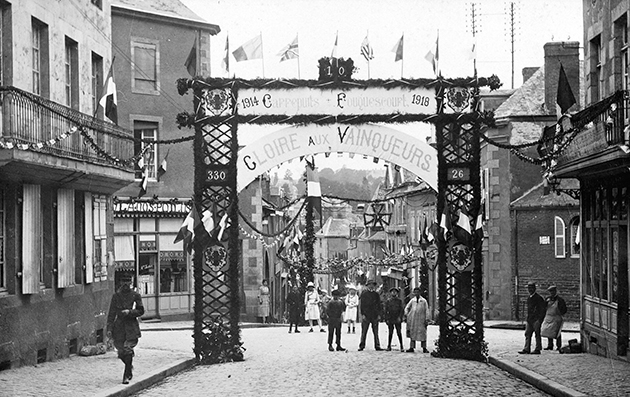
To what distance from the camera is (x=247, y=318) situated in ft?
123

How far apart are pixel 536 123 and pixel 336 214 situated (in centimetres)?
8681

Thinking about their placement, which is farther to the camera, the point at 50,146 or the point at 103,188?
the point at 103,188

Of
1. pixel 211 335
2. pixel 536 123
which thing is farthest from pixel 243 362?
pixel 536 123

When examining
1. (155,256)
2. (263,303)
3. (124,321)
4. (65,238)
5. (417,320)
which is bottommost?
(263,303)

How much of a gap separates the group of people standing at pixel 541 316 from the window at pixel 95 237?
10.1m

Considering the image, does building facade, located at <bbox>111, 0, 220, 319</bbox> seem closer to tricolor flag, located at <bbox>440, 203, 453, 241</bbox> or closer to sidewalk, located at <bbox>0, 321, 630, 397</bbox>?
sidewalk, located at <bbox>0, 321, 630, 397</bbox>

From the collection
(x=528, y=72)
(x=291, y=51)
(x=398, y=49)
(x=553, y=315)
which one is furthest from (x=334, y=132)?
(x=528, y=72)

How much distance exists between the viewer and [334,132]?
2016 cm

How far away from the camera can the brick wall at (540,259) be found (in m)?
34.8

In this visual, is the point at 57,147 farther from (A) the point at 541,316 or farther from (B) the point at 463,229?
(A) the point at 541,316

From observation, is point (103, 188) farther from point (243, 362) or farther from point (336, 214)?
point (336, 214)

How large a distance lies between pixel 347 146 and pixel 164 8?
54.7 ft

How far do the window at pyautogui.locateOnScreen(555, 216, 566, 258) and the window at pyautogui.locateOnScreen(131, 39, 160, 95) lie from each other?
626 inches

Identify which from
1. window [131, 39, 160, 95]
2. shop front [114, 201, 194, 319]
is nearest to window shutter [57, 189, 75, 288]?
shop front [114, 201, 194, 319]
